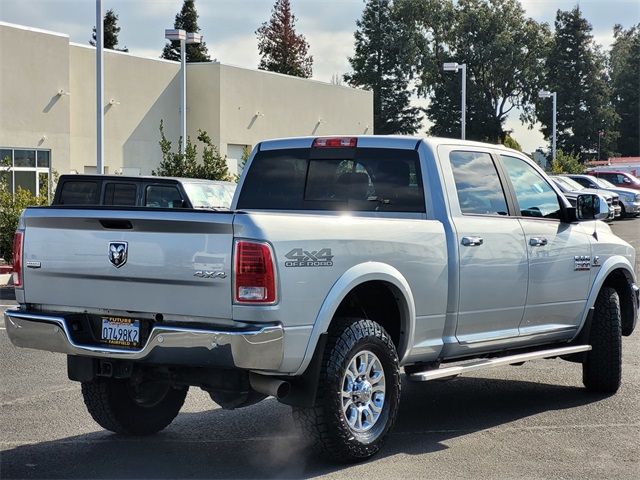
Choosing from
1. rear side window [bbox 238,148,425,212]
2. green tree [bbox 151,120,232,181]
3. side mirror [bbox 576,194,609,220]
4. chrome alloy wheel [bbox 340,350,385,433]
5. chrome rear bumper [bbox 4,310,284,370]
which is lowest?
chrome alloy wheel [bbox 340,350,385,433]

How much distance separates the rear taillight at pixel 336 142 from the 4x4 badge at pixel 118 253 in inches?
84.9

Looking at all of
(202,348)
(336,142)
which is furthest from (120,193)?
(202,348)

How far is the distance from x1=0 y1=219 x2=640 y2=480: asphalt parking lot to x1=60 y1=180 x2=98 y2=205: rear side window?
619 centimetres

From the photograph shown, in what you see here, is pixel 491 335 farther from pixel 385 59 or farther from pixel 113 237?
pixel 385 59

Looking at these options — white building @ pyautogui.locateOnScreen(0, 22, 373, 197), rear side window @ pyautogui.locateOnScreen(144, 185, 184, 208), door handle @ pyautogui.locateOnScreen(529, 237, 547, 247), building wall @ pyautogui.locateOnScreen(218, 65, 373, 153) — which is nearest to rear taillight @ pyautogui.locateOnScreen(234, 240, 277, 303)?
door handle @ pyautogui.locateOnScreen(529, 237, 547, 247)

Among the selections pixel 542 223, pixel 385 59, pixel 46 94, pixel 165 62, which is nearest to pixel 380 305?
pixel 542 223

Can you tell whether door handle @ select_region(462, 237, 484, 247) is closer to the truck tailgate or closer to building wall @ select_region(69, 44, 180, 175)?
the truck tailgate

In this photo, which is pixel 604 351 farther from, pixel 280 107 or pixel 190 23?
pixel 190 23

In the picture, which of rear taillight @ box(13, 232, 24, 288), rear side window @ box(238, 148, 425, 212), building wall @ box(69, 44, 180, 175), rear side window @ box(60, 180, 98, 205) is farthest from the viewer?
building wall @ box(69, 44, 180, 175)

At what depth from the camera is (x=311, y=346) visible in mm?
5918

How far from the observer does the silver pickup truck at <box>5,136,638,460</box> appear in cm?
575

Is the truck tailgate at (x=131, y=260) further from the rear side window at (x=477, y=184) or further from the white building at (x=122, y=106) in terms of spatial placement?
the white building at (x=122, y=106)

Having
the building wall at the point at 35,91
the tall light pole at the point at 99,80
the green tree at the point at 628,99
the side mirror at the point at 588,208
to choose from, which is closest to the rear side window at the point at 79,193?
the side mirror at the point at 588,208

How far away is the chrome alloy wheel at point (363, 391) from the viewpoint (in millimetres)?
6266
